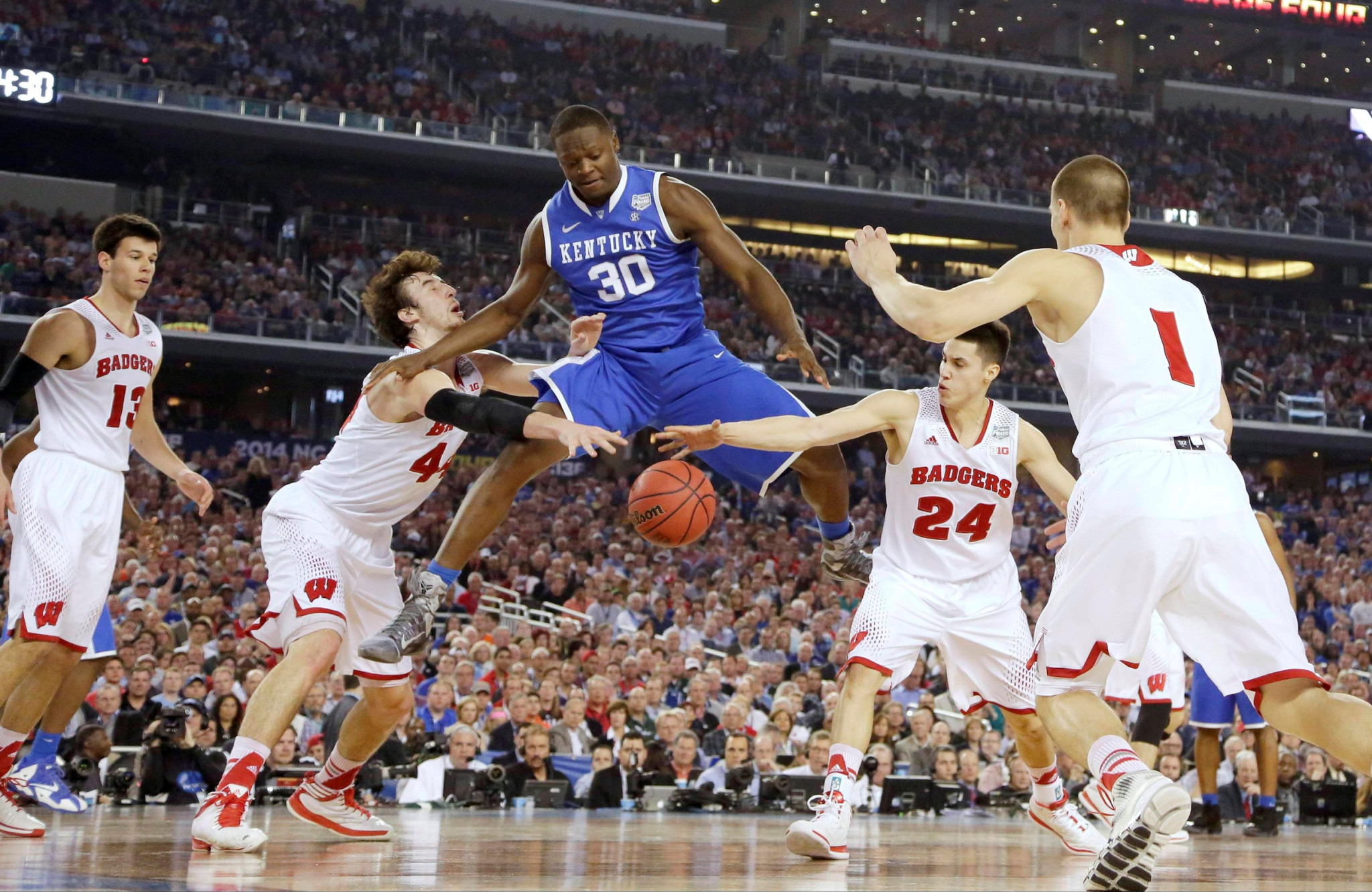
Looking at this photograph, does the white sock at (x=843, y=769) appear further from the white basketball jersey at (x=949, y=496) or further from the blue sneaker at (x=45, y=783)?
the blue sneaker at (x=45, y=783)

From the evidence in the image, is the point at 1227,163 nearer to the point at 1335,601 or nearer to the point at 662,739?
the point at 1335,601

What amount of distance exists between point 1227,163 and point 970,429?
35844 millimetres

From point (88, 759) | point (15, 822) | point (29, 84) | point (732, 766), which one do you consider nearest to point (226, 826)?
point (15, 822)

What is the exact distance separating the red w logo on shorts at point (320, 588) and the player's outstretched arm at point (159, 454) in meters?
1.27

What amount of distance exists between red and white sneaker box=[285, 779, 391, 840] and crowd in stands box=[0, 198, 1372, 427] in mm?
20265

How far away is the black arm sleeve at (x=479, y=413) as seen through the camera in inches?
223

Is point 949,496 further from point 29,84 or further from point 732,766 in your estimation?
point 29,84

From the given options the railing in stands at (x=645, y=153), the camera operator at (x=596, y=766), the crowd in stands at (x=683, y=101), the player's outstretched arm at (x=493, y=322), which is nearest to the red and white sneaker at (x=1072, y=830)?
the player's outstretched arm at (x=493, y=322)

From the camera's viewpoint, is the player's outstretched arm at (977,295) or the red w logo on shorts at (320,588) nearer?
the player's outstretched arm at (977,295)

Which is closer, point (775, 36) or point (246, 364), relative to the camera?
point (246, 364)

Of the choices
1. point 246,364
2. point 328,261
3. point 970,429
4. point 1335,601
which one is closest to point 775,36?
point 328,261

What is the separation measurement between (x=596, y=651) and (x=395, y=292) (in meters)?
7.55

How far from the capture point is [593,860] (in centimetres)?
529

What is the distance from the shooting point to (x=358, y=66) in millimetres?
31766
